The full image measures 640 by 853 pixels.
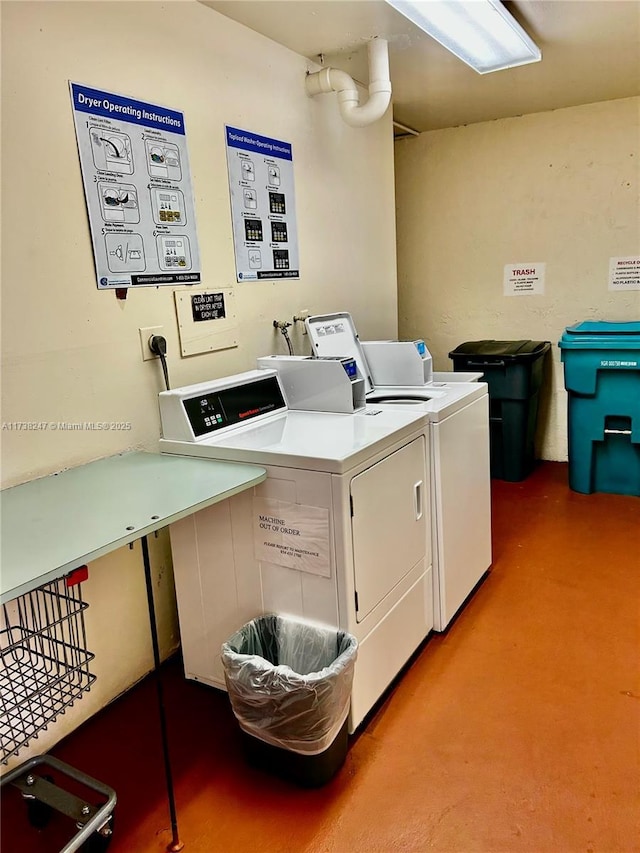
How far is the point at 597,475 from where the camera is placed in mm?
3967

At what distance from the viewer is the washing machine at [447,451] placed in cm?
243

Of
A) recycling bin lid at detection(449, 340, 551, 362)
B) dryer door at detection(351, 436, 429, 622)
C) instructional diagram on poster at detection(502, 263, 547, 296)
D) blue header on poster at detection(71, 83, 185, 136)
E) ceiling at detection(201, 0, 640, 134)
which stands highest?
ceiling at detection(201, 0, 640, 134)

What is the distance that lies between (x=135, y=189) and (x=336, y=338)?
44.2 inches

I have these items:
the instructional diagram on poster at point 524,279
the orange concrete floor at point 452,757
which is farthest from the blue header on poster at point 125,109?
the instructional diagram on poster at point 524,279

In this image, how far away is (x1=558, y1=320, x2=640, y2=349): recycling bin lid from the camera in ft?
11.8

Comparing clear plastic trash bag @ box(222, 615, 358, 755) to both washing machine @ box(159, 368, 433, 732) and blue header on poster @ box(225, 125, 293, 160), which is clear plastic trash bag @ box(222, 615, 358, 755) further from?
blue header on poster @ box(225, 125, 293, 160)

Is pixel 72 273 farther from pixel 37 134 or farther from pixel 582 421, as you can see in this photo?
pixel 582 421

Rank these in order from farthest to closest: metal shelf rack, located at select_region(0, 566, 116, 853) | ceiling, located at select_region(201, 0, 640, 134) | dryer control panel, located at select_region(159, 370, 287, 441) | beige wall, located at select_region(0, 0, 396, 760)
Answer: ceiling, located at select_region(201, 0, 640, 134)
dryer control panel, located at select_region(159, 370, 287, 441)
beige wall, located at select_region(0, 0, 396, 760)
metal shelf rack, located at select_region(0, 566, 116, 853)

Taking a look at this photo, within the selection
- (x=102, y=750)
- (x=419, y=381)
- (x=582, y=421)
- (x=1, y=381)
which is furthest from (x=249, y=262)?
(x=582, y=421)

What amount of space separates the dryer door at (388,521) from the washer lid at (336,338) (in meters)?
0.66

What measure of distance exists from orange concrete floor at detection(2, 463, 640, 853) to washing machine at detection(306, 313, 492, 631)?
13 cm

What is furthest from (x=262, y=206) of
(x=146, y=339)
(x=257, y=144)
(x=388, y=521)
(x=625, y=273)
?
(x=625, y=273)

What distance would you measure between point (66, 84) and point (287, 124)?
1227 millimetres

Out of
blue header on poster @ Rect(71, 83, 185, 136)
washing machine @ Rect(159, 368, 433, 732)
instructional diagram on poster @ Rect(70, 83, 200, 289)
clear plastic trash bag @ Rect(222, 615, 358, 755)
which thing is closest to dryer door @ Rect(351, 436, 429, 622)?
washing machine @ Rect(159, 368, 433, 732)
